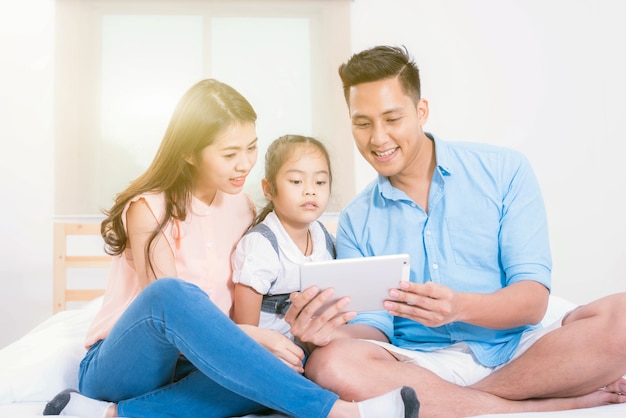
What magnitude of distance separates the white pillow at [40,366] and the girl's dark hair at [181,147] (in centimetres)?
34

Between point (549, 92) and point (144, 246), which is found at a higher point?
point (549, 92)

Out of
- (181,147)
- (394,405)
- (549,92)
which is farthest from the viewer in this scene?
(549,92)

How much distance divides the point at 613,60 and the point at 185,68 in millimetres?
2890

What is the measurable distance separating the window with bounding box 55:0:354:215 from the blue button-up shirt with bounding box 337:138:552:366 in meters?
2.06

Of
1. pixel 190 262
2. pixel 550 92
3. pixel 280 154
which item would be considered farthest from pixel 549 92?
pixel 190 262

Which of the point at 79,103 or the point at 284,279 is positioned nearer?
the point at 284,279

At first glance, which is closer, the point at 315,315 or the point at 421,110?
the point at 315,315

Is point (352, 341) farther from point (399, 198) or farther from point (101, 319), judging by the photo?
point (101, 319)

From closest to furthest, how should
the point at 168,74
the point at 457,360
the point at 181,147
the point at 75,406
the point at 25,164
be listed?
the point at 75,406
the point at 457,360
the point at 181,147
the point at 25,164
the point at 168,74

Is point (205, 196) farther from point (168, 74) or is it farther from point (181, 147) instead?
point (168, 74)

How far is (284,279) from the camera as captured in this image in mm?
1706

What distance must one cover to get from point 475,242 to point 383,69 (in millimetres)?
562

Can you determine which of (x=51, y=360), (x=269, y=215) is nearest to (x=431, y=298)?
(x=269, y=215)

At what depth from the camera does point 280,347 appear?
1.47m
